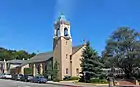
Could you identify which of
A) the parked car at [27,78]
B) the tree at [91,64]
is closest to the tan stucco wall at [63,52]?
the parked car at [27,78]

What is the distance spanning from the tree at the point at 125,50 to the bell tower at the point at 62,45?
52.7ft

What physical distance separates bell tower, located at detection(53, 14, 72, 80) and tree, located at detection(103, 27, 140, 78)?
16052mm

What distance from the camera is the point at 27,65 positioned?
8881 cm

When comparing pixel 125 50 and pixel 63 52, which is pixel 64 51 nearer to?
pixel 63 52

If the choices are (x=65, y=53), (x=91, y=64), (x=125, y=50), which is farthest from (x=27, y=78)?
(x=125, y=50)

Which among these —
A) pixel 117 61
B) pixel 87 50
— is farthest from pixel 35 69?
pixel 117 61

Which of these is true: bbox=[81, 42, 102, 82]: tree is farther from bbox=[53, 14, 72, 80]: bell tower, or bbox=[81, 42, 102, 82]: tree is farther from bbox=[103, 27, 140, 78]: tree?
bbox=[53, 14, 72, 80]: bell tower

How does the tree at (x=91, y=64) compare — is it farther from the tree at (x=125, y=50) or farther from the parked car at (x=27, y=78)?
the parked car at (x=27, y=78)

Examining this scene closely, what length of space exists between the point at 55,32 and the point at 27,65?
977 inches

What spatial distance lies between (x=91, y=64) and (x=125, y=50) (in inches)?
272

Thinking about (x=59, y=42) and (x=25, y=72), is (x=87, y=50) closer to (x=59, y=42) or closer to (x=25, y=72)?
(x=59, y=42)

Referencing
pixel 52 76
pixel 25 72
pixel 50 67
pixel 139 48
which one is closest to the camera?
pixel 139 48

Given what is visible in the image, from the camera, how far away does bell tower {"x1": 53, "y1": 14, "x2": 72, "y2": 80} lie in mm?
64812

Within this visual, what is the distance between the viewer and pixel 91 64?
170 feet
